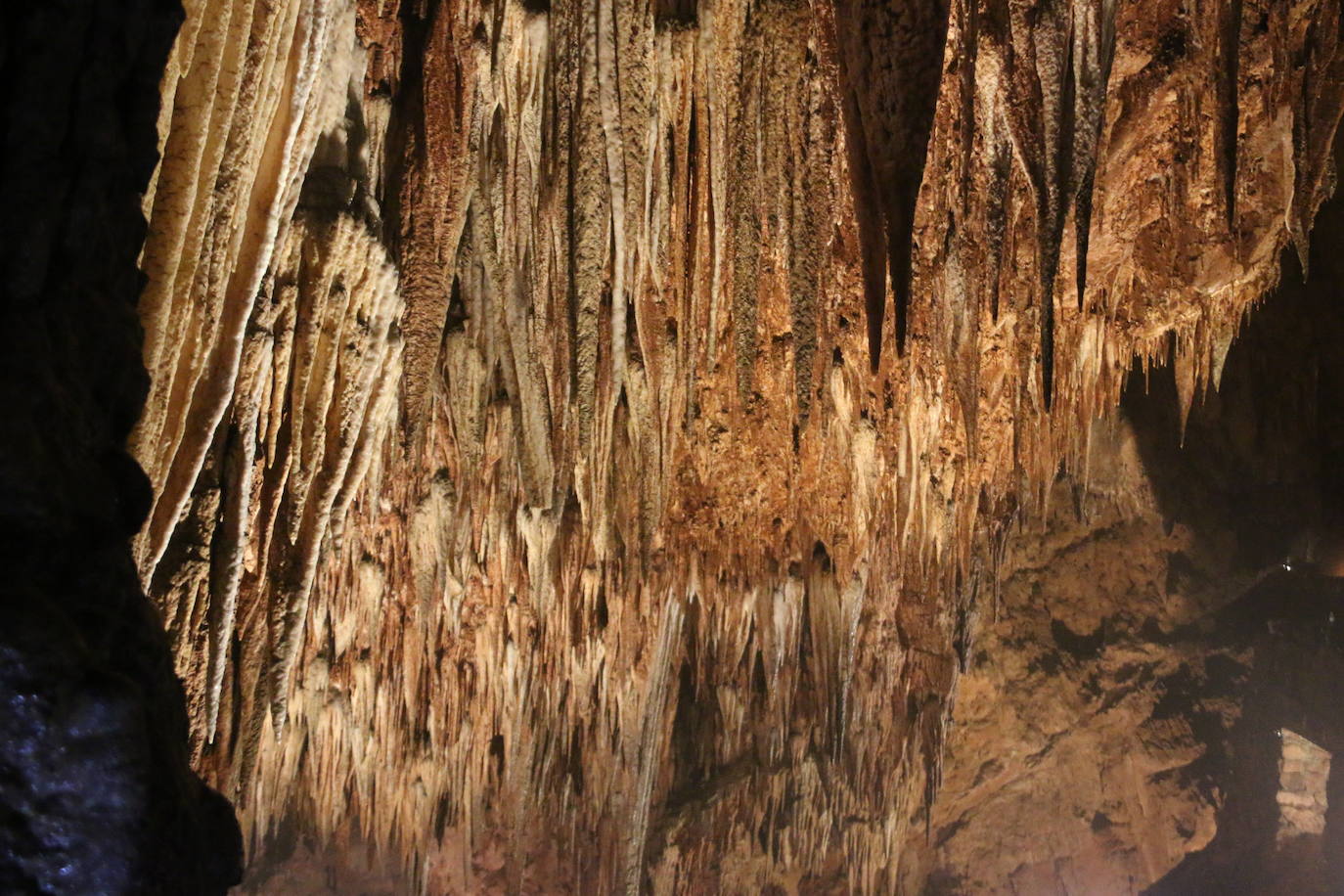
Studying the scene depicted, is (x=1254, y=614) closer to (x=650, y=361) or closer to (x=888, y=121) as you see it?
(x=650, y=361)

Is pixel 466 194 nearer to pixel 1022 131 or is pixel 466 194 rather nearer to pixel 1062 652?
pixel 1022 131

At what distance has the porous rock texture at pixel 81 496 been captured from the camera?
33.0 inches

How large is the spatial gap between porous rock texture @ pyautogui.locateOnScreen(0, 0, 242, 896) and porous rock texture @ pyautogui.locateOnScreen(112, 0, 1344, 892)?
0.48m

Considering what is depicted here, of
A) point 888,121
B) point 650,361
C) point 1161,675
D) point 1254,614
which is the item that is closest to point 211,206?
point 888,121

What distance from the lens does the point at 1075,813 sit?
754 cm

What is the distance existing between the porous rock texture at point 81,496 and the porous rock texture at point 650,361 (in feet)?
1.56

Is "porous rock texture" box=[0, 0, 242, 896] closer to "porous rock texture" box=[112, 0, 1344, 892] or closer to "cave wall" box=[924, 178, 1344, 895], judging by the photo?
"porous rock texture" box=[112, 0, 1344, 892]

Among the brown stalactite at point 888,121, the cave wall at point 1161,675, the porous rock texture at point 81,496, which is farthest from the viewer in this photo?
the cave wall at point 1161,675

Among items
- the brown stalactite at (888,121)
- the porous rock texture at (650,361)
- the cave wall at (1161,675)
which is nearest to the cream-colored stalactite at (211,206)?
the porous rock texture at (650,361)

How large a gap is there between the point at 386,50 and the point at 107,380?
1892mm

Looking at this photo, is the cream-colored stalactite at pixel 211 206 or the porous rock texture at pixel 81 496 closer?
the porous rock texture at pixel 81 496

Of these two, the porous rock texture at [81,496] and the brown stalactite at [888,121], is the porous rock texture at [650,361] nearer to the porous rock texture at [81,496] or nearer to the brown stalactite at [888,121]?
the brown stalactite at [888,121]

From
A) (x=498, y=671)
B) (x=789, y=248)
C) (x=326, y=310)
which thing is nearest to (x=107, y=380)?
(x=326, y=310)

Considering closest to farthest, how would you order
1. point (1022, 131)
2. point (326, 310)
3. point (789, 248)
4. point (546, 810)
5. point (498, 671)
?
point (326, 310) < point (1022, 131) < point (789, 248) < point (498, 671) < point (546, 810)
